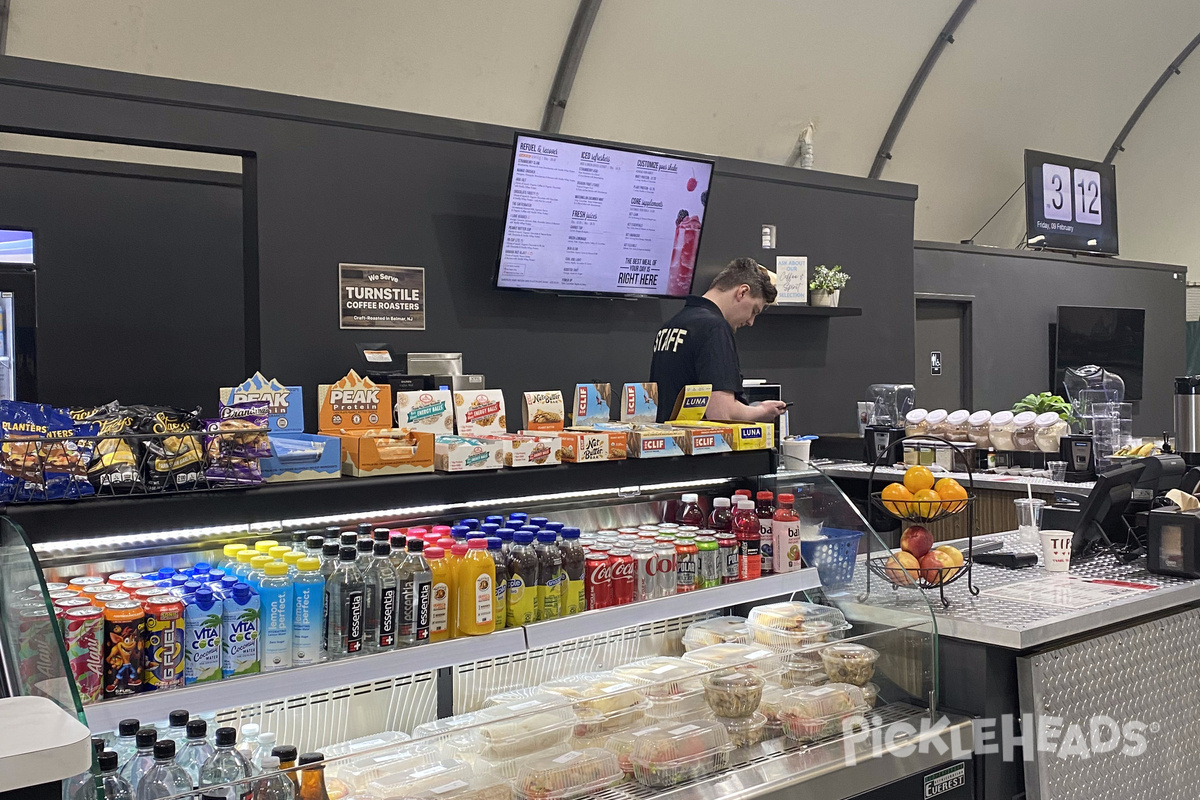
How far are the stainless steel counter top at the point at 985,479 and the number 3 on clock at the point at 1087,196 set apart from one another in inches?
211

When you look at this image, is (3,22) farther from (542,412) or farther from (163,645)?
(163,645)

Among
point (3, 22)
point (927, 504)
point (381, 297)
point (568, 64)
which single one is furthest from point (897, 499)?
point (568, 64)

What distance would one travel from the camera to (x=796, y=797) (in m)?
1.97

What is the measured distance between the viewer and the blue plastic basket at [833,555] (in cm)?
243

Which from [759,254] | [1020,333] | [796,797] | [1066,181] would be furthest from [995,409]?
[796,797]

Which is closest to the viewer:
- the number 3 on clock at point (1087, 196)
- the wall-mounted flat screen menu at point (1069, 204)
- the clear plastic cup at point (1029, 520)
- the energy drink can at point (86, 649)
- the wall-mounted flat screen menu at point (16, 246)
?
the energy drink can at point (86, 649)

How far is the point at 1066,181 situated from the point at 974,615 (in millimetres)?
8366

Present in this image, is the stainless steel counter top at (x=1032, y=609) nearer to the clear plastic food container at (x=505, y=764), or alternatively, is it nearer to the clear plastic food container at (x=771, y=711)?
the clear plastic food container at (x=771, y=711)

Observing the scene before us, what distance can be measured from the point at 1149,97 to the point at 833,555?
11.3 metres

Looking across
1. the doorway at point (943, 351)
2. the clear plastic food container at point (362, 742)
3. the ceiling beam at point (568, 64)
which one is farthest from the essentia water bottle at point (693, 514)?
the doorway at point (943, 351)

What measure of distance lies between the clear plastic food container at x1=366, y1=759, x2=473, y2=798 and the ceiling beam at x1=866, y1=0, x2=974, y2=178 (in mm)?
8684

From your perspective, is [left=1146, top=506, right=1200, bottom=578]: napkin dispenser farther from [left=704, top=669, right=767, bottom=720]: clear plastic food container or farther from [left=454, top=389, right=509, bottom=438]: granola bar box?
[left=454, top=389, right=509, bottom=438]: granola bar box

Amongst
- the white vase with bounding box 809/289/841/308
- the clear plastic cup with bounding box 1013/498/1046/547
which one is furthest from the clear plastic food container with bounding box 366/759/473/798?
the white vase with bounding box 809/289/841/308

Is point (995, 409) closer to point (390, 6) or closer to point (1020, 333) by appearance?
point (1020, 333)
